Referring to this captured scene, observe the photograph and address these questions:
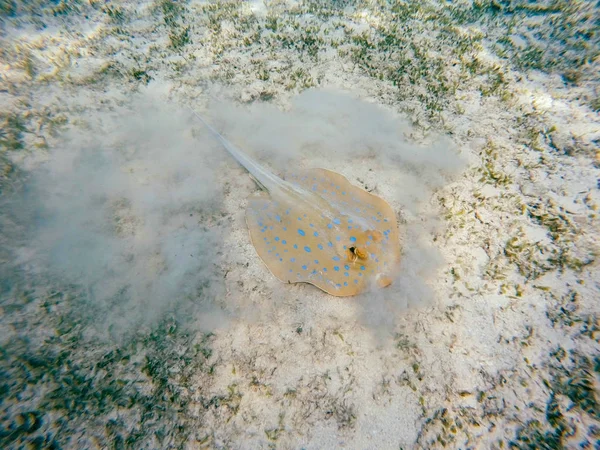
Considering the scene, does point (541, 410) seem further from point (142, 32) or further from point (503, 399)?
point (142, 32)

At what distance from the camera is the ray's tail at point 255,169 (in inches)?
174

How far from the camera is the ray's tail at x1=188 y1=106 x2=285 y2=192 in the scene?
441cm

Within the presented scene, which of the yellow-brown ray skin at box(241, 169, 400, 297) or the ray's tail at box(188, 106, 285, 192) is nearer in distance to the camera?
the yellow-brown ray skin at box(241, 169, 400, 297)

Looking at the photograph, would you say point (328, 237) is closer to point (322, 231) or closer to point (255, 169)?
point (322, 231)

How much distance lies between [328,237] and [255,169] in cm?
174

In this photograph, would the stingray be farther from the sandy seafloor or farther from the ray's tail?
the sandy seafloor

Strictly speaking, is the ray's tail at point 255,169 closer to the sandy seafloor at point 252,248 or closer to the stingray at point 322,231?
the stingray at point 322,231

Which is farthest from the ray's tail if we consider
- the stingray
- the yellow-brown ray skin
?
the yellow-brown ray skin

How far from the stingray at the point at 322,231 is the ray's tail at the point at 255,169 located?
16mm

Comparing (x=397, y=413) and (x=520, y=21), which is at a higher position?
(x=520, y=21)

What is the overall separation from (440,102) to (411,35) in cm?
248

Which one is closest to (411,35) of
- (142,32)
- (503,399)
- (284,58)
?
(284,58)

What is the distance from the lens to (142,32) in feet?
21.5

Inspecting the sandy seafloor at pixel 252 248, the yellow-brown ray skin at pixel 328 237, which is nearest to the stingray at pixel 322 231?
the yellow-brown ray skin at pixel 328 237
